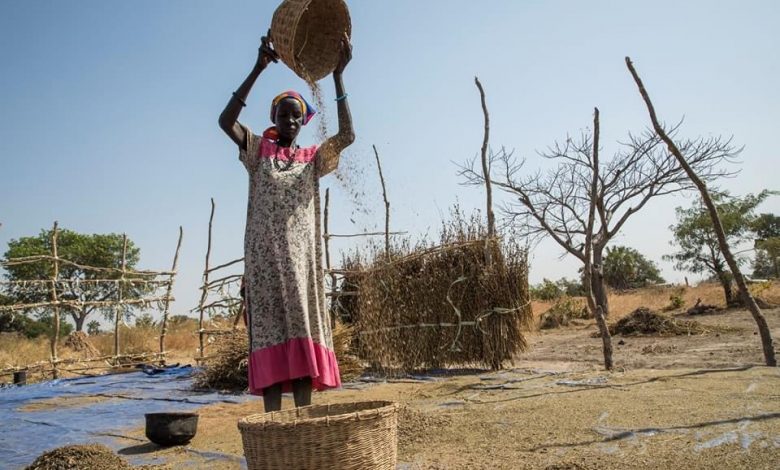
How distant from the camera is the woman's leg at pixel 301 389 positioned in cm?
246

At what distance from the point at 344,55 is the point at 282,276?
1.12 metres

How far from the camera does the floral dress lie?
8.05ft

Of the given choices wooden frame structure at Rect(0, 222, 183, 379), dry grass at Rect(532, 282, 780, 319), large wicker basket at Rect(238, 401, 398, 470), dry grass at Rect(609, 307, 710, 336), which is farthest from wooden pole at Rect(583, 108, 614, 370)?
dry grass at Rect(532, 282, 780, 319)

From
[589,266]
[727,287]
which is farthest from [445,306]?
[727,287]

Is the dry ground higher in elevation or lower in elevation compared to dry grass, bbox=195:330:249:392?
lower

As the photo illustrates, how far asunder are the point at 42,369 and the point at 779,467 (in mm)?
10077

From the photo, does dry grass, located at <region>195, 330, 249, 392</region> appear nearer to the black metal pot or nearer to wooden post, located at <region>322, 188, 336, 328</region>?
wooden post, located at <region>322, 188, 336, 328</region>

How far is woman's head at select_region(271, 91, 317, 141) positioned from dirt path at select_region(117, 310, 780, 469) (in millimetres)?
1634

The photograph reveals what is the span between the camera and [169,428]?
3.51 meters

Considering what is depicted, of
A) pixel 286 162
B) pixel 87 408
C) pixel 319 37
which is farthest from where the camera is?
pixel 87 408

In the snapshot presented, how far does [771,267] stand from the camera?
25.1 meters

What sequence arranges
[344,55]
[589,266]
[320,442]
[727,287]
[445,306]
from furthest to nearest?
[727,287], [445,306], [589,266], [344,55], [320,442]

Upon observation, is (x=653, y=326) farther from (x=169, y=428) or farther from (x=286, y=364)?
(x=286, y=364)

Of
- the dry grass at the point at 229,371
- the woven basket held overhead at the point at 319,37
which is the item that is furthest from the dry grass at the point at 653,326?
the woven basket held overhead at the point at 319,37
